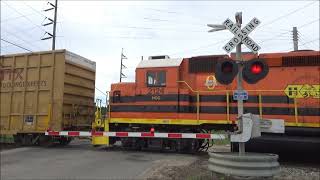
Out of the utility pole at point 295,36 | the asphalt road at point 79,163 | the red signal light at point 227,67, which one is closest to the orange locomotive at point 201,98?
the asphalt road at point 79,163

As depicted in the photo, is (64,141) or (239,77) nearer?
(239,77)

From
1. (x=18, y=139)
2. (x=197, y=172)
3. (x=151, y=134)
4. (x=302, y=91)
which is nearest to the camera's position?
(x=197, y=172)

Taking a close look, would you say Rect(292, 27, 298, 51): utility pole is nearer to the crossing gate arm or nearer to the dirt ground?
the crossing gate arm

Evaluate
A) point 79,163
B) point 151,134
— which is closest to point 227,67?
point 79,163

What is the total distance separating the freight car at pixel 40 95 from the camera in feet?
55.5

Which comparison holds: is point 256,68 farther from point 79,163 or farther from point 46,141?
point 46,141

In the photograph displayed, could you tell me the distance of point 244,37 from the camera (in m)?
7.21

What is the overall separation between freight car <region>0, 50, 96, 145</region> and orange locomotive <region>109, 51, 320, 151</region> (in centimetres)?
258

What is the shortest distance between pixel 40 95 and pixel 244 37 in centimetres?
1231

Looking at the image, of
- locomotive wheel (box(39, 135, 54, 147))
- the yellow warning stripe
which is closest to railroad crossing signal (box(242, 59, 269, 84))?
the yellow warning stripe

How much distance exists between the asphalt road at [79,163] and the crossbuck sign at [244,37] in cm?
446

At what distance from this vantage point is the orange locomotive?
523 inches

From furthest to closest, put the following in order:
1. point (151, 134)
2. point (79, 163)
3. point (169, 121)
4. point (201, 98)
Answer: point (169, 121), point (151, 134), point (201, 98), point (79, 163)

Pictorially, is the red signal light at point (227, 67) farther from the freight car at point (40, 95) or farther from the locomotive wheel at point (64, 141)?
the locomotive wheel at point (64, 141)
